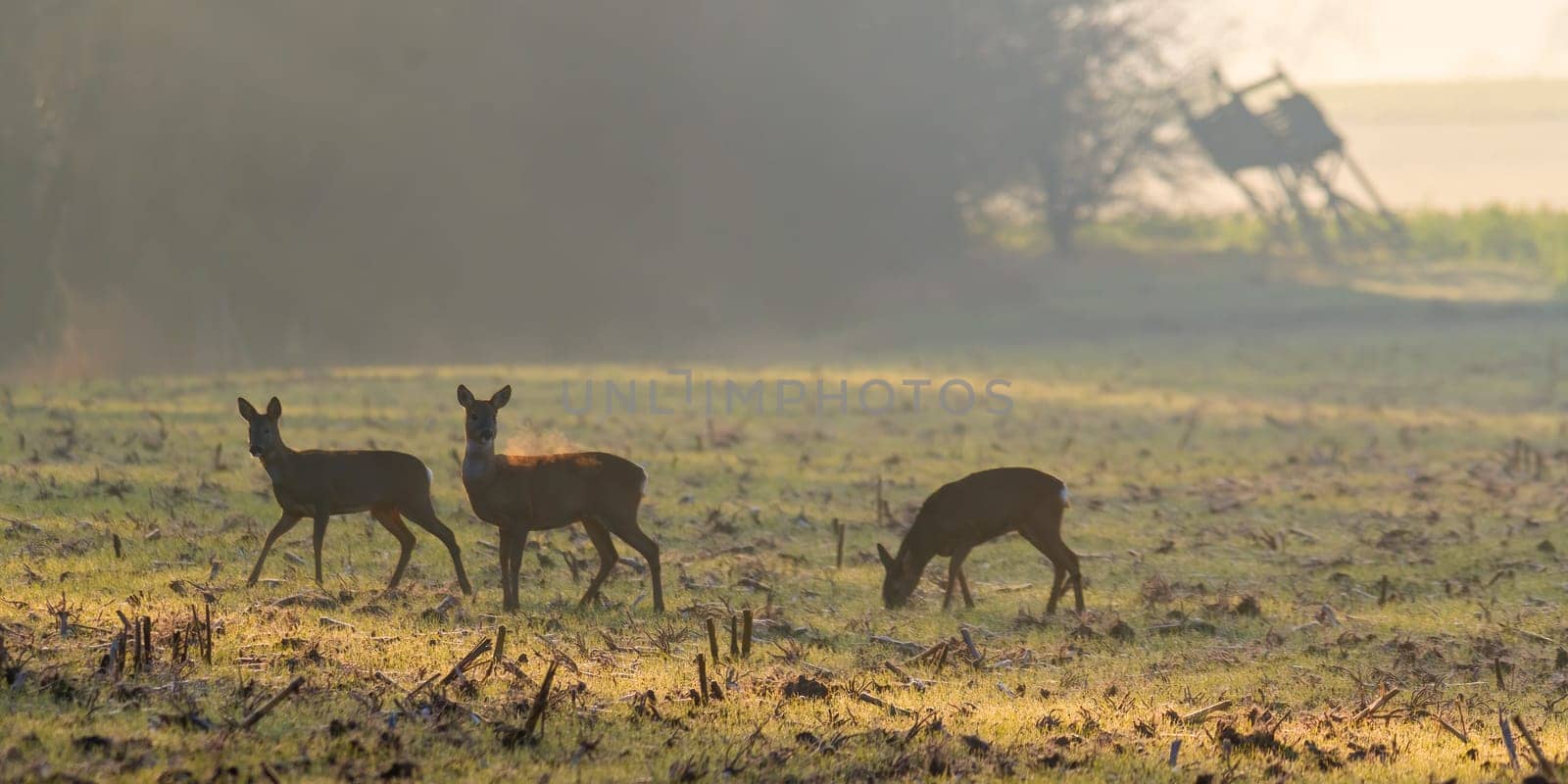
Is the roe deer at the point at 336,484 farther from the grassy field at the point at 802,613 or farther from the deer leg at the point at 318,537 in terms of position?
the grassy field at the point at 802,613

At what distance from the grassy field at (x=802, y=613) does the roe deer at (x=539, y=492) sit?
358 mm

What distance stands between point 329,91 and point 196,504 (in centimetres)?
2748

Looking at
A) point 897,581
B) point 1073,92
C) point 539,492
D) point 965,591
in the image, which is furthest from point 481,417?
point 1073,92

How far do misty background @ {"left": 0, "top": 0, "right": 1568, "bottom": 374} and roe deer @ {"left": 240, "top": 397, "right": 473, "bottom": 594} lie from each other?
23.0 meters

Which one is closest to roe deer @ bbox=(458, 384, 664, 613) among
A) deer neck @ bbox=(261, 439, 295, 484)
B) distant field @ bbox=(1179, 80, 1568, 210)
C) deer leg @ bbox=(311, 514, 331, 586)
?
deer leg @ bbox=(311, 514, 331, 586)

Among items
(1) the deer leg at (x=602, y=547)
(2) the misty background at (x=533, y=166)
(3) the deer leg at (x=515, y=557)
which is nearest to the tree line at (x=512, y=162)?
(2) the misty background at (x=533, y=166)

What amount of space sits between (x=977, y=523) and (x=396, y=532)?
3.65 metres

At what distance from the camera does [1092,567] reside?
13.5 m

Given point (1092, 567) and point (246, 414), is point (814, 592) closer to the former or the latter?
point (1092, 567)

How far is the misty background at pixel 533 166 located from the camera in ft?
113

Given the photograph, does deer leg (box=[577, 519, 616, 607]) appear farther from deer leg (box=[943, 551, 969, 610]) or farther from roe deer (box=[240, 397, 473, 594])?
deer leg (box=[943, 551, 969, 610])

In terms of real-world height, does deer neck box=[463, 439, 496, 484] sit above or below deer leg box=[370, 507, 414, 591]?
above

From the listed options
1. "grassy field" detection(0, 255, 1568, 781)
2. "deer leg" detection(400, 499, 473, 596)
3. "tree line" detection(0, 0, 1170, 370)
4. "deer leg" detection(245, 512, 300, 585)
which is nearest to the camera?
"grassy field" detection(0, 255, 1568, 781)

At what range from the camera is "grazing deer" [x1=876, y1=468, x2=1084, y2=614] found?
11.4m
